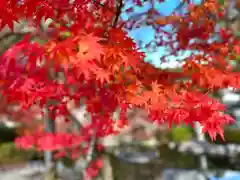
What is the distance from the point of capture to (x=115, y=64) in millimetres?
2457

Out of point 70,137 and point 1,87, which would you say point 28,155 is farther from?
point 1,87

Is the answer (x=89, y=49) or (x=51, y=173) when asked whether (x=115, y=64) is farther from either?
(x=51, y=173)

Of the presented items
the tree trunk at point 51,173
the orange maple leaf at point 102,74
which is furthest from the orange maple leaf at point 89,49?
the tree trunk at point 51,173

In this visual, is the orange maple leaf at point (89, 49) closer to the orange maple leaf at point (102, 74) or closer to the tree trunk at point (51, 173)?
the orange maple leaf at point (102, 74)

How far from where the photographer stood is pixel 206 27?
146 inches

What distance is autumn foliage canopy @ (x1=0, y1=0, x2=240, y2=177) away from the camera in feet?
7.79

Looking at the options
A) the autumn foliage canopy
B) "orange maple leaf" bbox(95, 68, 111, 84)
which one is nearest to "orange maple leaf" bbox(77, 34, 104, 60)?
the autumn foliage canopy

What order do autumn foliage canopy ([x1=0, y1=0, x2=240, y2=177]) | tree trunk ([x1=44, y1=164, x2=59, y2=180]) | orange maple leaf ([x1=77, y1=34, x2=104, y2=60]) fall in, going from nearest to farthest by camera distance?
1. orange maple leaf ([x1=77, y1=34, x2=104, y2=60])
2. autumn foliage canopy ([x1=0, y1=0, x2=240, y2=177])
3. tree trunk ([x1=44, y1=164, x2=59, y2=180])

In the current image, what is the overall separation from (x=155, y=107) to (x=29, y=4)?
1144mm

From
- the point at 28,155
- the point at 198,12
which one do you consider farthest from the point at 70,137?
the point at 28,155

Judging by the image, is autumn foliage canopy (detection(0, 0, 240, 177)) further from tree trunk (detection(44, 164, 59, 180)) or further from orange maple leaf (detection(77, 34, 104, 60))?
tree trunk (detection(44, 164, 59, 180))

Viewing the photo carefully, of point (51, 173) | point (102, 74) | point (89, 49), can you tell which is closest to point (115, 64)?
point (102, 74)

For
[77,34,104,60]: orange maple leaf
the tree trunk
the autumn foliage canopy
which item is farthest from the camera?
the tree trunk

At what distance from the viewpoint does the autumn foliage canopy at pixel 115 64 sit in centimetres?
238
